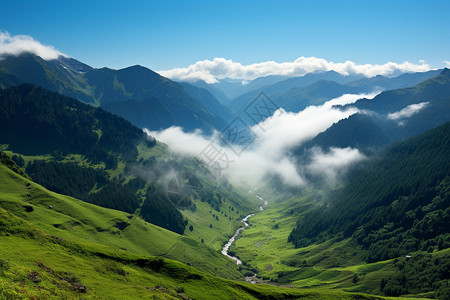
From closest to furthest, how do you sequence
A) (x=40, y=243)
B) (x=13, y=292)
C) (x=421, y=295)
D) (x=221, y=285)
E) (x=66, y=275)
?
(x=13, y=292) < (x=66, y=275) < (x=40, y=243) < (x=221, y=285) < (x=421, y=295)

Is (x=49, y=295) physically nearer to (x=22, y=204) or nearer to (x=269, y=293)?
(x=269, y=293)

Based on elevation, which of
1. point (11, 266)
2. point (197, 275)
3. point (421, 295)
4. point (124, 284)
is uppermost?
point (11, 266)

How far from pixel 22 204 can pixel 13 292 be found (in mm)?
166175

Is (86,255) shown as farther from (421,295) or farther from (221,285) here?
(421,295)

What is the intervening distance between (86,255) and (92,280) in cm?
2909

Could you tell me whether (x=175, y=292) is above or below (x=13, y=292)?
below

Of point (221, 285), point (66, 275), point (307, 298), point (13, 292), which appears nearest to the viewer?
point (13, 292)

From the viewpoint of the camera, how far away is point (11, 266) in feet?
233

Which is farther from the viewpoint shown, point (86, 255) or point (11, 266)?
point (86, 255)

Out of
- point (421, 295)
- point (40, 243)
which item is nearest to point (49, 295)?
point (40, 243)

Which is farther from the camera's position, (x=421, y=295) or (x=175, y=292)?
(x=421, y=295)

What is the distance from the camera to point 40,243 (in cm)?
10812

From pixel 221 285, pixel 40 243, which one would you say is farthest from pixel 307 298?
pixel 40 243

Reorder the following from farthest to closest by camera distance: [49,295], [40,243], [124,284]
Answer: [40,243] < [124,284] < [49,295]
